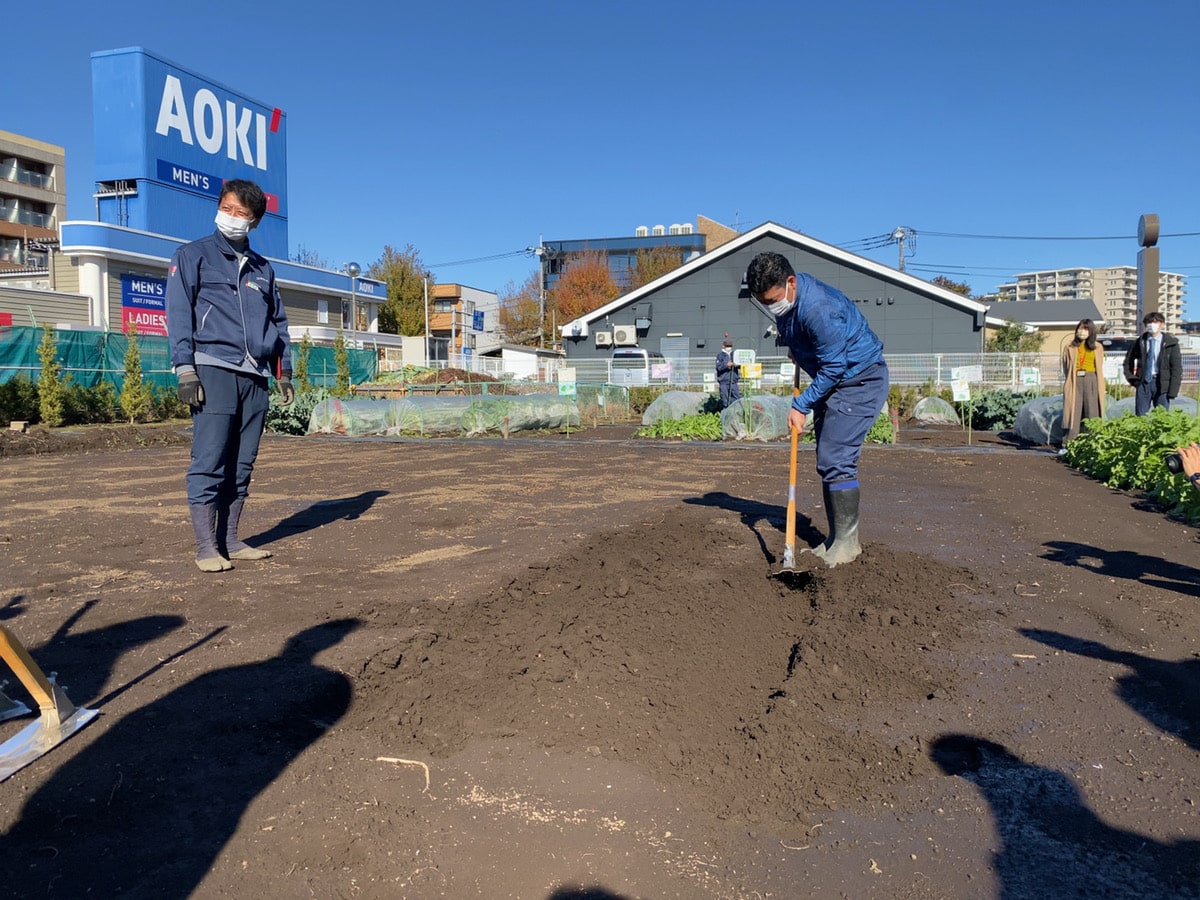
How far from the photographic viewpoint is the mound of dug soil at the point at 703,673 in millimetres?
2398

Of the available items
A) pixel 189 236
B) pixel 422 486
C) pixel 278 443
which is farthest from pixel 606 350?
pixel 422 486

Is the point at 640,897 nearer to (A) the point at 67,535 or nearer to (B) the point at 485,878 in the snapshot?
Result: (B) the point at 485,878

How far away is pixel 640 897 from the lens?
1.78 m

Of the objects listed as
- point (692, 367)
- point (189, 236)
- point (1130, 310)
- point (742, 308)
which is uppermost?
point (1130, 310)

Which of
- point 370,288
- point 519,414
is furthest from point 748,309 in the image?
point 370,288

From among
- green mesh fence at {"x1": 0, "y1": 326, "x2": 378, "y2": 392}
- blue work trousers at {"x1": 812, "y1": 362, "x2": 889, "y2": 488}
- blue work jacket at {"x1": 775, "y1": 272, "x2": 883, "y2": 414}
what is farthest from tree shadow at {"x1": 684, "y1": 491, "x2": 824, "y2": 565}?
green mesh fence at {"x1": 0, "y1": 326, "x2": 378, "y2": 392}

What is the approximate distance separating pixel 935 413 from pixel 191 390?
20.7 metres

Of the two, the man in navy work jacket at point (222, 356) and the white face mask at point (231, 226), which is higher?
the white face mask at point (231, 226)

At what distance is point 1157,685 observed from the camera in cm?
300

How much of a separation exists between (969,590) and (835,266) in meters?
31.4

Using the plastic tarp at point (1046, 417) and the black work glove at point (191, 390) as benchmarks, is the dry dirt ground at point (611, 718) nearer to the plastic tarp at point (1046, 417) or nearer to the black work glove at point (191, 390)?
the black work glove at point (191, 390)

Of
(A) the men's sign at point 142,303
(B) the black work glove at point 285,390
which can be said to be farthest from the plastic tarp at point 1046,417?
(A) the men's sign at point 142,303

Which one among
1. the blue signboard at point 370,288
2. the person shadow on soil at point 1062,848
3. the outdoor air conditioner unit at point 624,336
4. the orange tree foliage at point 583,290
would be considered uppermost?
the orange tree foliage at point 583,290

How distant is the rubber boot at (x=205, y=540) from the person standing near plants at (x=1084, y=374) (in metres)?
10.9
